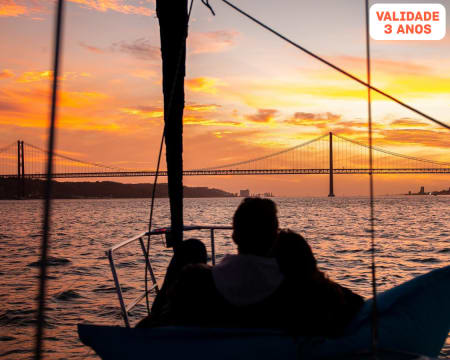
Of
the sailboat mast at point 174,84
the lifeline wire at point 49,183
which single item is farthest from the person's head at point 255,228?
the sailboat mast at point 174,84

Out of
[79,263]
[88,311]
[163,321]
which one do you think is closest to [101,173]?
[79,263]

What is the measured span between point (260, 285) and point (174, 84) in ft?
6.71

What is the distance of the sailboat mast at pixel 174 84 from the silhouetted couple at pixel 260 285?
1718mm

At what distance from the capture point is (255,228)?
6.12 feet

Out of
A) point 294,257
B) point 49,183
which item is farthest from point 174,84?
point 49,183

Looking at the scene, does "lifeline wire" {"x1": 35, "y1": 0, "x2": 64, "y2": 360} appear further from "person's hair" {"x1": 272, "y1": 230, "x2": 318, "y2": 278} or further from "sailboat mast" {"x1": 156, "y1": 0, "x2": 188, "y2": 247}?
"sailboat mast" {"x1": 156, "y1": 0, "x2": 188, "y2": 247}

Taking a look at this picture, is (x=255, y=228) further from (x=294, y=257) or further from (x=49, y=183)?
(x=49, y=183)

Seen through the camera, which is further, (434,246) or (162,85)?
(434,246)

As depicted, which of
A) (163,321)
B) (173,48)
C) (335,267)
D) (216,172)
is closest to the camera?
(163,321)

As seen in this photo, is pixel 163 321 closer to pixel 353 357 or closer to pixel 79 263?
pixel 353 357

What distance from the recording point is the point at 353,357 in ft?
5.90

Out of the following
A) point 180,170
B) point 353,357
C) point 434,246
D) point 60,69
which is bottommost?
point 434,246

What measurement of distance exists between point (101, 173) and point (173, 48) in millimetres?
61497

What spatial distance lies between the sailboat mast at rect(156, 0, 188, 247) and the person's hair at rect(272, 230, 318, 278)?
1780mm
